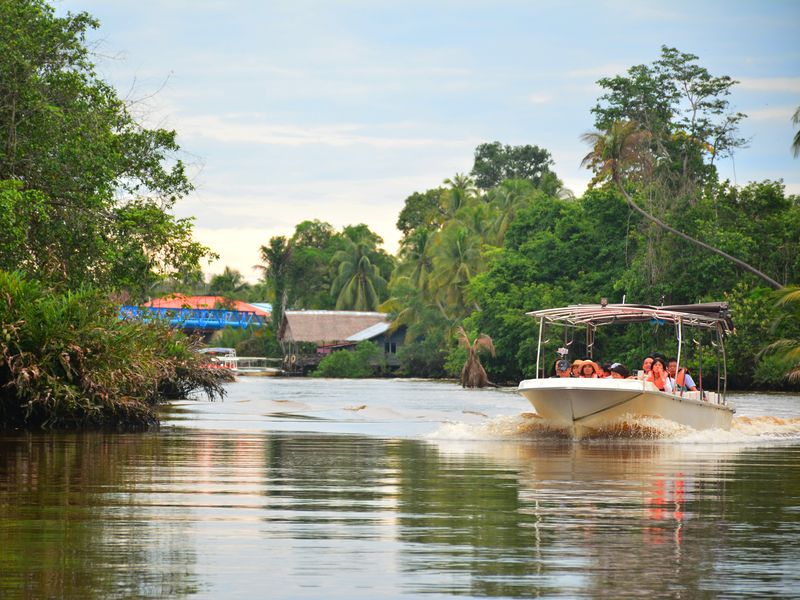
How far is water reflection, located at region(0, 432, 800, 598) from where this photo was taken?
682 cm

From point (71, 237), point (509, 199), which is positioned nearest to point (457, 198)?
point (509, 199)

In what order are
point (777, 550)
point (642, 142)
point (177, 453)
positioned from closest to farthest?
point (777, 550) < point (177, 453) < point (642, 142)

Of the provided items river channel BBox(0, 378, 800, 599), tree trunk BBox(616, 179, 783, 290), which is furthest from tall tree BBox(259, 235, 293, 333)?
river channel BBox(0, 378, 800, 599)

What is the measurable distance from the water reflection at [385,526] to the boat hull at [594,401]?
17.0 feet

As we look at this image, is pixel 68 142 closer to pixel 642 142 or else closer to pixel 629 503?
pixel 629 503

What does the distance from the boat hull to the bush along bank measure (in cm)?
631

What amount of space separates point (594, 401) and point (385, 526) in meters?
12.7

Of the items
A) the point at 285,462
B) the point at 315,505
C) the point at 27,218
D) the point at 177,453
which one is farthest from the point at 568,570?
the point at 27,218

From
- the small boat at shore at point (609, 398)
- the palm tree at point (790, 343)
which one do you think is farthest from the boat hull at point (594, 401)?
the palm tree at point (790, 343)

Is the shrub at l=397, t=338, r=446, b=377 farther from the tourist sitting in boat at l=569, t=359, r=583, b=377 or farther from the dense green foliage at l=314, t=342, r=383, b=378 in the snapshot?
the tourist sitting in boat at l=569, t=359, r=583, b=377

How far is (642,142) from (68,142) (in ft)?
145

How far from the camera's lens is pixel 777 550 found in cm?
808

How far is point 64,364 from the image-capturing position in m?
19.5

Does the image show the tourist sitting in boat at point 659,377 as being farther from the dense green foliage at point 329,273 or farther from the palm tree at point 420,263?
the dense green foliage at point 329,273
